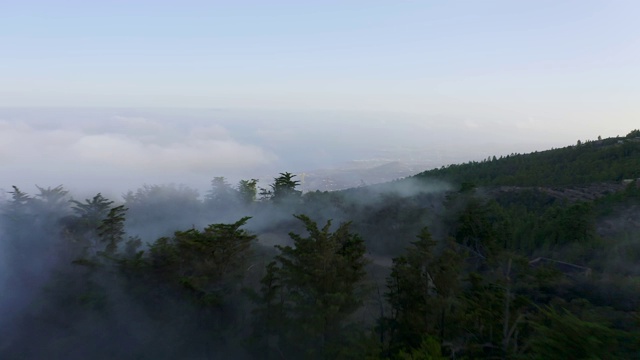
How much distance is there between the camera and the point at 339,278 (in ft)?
43.9

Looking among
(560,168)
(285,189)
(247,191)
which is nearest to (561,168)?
(560,168)

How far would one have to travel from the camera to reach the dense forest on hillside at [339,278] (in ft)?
40.1

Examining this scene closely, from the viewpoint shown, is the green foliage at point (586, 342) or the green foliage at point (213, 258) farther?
the green foliage at point (213, 258)

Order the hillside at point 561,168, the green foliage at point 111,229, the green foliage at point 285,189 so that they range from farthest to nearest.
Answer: the green foliage at point 285,189, the hillside at point 561,168, the green foliage at point 111,229

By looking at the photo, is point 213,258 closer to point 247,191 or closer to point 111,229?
point 111,229

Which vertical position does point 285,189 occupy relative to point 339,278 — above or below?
above

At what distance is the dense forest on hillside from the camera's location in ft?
40.1

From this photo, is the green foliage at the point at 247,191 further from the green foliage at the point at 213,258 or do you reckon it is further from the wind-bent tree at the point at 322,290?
the wind-bent tree at the point at 322,290

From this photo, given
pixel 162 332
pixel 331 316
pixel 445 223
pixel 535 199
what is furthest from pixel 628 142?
pixel 162 332

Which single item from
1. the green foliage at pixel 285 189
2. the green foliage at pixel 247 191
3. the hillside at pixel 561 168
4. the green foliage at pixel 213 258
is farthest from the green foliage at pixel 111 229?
the hillside at pixel 561 168

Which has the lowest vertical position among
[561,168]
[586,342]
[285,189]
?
[586,342]

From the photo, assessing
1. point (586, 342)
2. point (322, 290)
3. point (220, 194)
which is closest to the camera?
point (586, 342)

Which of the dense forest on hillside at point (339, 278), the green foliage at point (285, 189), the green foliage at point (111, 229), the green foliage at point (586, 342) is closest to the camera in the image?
the green foliage at point (586, 342)

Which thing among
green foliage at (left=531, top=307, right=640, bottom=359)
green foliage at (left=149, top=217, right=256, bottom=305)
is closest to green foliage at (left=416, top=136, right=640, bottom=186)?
green foliage at (left=149, top=217, right=256, bottom=305)
